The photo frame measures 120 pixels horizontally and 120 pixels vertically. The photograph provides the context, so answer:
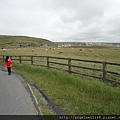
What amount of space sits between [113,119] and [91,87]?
10.1ft

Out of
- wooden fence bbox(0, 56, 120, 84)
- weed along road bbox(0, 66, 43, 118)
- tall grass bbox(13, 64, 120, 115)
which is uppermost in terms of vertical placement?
wooden fence bbox(0, 56, 120, 84)

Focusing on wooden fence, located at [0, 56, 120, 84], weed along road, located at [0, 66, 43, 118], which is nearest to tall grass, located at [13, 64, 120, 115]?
weed along road, located at [0, 66, 43, 118]

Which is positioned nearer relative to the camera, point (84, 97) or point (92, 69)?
point (84, 97)

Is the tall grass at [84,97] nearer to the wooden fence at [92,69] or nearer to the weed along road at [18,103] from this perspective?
the weed along road at [18,103]

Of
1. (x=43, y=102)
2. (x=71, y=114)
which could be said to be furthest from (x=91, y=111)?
(x=43, y=102)

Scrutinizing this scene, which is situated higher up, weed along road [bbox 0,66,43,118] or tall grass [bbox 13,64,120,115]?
tall grass [bbox 13,64,120,115]

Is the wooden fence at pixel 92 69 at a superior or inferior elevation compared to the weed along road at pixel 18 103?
superior

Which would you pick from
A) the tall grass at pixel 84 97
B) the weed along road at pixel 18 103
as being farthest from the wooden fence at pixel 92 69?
the weed along road at pixel 18 103

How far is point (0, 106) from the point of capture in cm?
643

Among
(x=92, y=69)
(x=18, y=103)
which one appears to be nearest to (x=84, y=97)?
(x=18, y=103)

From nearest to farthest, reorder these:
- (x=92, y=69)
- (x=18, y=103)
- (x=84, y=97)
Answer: (x=18, y=103) < (x=84, y=97) < (x=92, y=69)

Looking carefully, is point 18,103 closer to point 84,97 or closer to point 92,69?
point 84,97

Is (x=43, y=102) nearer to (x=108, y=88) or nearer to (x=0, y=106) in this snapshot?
(x=0, y=106)

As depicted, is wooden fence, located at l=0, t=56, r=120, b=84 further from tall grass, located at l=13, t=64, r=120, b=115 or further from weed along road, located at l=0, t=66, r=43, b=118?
weed along road, located at l=0, t=66, r=43, b=118
